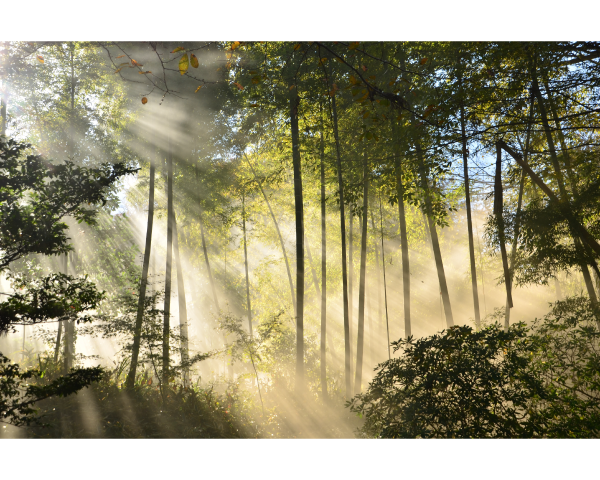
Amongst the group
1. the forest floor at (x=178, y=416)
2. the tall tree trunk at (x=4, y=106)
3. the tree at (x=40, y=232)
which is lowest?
the forest floor at (x=178, y=416)

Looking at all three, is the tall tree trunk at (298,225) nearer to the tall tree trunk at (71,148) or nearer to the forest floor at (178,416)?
the forest floor at (178,416)

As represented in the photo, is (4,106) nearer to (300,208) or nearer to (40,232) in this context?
(40,232)

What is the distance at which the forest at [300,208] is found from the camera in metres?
2.38

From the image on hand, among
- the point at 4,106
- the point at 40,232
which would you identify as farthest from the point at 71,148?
the point at 40,232

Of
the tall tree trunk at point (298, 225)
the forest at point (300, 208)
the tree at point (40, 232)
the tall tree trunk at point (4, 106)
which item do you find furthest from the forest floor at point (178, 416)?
the tall tree trunk at point (4, 106)

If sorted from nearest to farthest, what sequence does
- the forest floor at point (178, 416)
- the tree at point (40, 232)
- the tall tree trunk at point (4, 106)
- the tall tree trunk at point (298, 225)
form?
1. the tree at point (40, 232)
2. the forest floor at point (178, 416)
3. the tall tree trunk at point (298, 225)
4. the tall tree trunk at point (4, 106)

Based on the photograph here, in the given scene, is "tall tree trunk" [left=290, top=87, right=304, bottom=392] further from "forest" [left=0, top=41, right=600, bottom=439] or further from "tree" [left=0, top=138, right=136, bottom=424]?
"tree" [left=0, top=138, right=136, bottom=424]

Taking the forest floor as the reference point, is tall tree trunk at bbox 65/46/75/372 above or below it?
Answer: above

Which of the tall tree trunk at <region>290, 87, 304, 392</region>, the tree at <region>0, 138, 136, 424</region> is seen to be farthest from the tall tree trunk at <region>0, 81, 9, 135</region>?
the tall tree trunk at <region>290, 87, 304, 392</region>

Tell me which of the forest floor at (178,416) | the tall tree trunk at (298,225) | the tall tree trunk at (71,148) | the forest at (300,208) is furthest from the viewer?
the tall tree trunk at (71,148)

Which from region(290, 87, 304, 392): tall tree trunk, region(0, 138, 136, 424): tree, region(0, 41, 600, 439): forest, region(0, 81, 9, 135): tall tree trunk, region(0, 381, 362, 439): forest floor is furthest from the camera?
region(0, 81, 9, 135): tall tree trunk

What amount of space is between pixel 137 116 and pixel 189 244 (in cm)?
606

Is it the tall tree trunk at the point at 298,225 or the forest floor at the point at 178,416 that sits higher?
the tall tree trunk at the point at 298,225

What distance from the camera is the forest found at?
2375 mm
